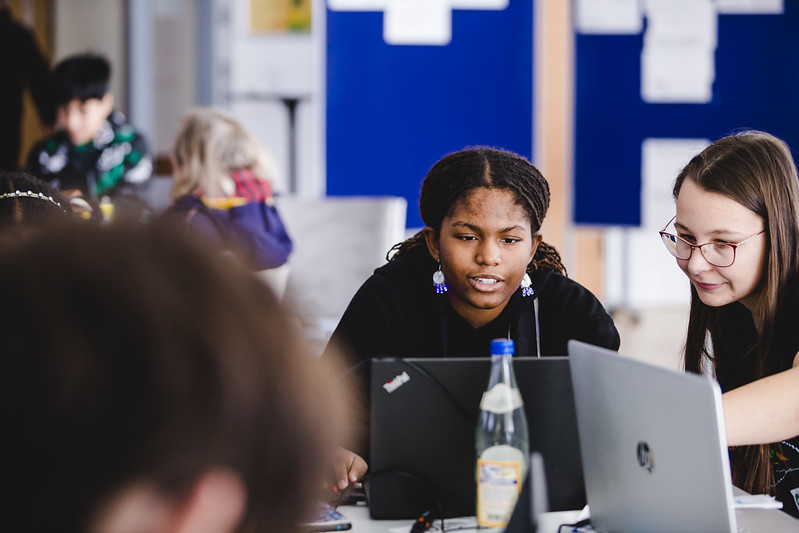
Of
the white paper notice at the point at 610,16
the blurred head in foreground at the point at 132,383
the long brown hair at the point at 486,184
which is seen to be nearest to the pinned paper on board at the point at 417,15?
the white paper notice at the point at 610,16

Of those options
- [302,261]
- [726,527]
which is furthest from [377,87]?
[726,527]

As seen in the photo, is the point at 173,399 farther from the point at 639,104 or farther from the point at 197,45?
the point at 197,45

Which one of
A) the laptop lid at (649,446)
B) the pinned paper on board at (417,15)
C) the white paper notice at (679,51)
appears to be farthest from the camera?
the white paper notice at (679,51)

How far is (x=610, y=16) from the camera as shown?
4527 millimetres

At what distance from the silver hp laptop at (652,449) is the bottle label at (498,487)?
111 millimetres

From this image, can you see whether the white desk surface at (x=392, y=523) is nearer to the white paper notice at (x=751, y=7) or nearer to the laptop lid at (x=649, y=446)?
the laptop lid at (x=649, y=446)

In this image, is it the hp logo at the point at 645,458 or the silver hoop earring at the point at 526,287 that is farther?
the silver hoop earring at the point at 526,287

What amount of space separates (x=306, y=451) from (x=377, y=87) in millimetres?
4212

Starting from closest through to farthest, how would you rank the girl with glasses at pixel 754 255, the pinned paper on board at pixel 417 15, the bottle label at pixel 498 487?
the bottle label at pixel 498 487 → the girl with glasses at pixel 754 255 → the pinned paper on board at pixel 417 15

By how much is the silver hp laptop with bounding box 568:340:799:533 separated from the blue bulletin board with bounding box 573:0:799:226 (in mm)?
3545

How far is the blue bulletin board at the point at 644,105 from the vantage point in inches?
175

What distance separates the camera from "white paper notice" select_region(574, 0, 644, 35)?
4.52 metres

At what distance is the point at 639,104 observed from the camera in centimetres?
455

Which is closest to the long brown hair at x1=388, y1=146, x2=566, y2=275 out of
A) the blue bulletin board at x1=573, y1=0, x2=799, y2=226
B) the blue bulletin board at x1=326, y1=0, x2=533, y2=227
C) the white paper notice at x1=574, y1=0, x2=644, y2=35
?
the blue bulletin board at x1=326, y1=0, x2=533, y2=227
